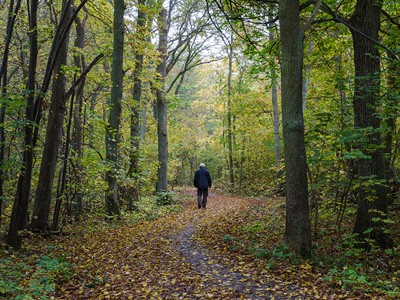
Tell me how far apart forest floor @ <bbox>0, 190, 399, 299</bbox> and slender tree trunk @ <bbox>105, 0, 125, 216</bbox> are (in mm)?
1494

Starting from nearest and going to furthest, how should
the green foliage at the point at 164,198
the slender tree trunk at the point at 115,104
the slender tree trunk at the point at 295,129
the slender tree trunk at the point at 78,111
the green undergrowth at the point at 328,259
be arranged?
the green undergrowth at the point at 328,259 → the slender tree trunk at the point at 295,129 → the slender tree trunk at the point at 78,111 → the slender tree trunk at the point at 115,104 → the green foliage at the point at 164,198

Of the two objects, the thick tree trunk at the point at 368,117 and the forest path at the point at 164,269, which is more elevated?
the thick tree trunk at the point at 368,117

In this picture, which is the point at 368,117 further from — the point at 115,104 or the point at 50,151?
the point at 50,151

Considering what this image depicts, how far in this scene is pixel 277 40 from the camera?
8.56 meters

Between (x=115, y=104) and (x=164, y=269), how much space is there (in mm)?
6582

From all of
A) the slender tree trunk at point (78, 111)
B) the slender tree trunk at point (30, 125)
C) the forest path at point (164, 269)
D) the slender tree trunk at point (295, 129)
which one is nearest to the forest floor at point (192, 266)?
the forest path at point (164, 269)

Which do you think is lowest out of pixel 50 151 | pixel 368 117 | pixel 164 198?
pixel 164 198

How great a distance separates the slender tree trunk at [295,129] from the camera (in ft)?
19.6

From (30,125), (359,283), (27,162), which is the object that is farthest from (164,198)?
(359,283)

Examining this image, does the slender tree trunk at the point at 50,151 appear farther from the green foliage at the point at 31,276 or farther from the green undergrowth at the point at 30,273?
the green foliage at the point at 31,276

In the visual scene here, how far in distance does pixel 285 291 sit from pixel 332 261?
1.71 m

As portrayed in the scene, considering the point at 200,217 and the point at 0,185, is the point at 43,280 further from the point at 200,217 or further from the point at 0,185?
the point at 200,217

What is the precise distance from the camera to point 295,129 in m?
5.98

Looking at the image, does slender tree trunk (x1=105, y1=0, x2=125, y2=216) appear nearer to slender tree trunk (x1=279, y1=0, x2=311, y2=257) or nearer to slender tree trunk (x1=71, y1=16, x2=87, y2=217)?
slender tree trunk (x1=71, y1=16, x2=87, y2=217)
